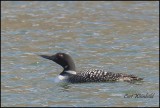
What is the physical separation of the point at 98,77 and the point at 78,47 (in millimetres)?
3085

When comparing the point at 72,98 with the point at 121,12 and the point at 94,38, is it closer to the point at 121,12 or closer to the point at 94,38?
the point at 94,38

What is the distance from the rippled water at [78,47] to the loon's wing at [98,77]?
134 millimetres

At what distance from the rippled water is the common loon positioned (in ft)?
0.49

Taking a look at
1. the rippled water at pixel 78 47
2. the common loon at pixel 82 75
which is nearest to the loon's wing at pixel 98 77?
the common loon at pixel 82 75

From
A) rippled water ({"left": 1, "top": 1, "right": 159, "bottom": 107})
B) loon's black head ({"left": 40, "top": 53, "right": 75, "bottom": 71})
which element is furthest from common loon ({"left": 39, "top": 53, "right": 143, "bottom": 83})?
rippled water ({"left": 1, "top": 1, "right": 159, "bottom": 107})

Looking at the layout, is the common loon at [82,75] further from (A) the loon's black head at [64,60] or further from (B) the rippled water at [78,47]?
Result: (B) the rippled water at [78,47]

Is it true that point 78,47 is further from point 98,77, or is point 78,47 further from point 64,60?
point 98,77

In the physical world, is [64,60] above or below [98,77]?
A: above

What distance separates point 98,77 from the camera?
15.9 meters

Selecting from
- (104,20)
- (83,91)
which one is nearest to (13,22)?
(104,20)

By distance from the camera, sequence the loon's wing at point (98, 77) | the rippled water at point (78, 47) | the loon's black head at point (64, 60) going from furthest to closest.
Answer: the loon's black head at point (64, 60)
the loon's wing at point (98, 77)
the rippled water at point (78, 47)

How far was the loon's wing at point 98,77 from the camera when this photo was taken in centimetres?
1572

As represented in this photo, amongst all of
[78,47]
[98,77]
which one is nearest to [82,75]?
[98,77]

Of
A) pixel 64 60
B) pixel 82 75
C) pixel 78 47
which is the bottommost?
pixel 78 47
